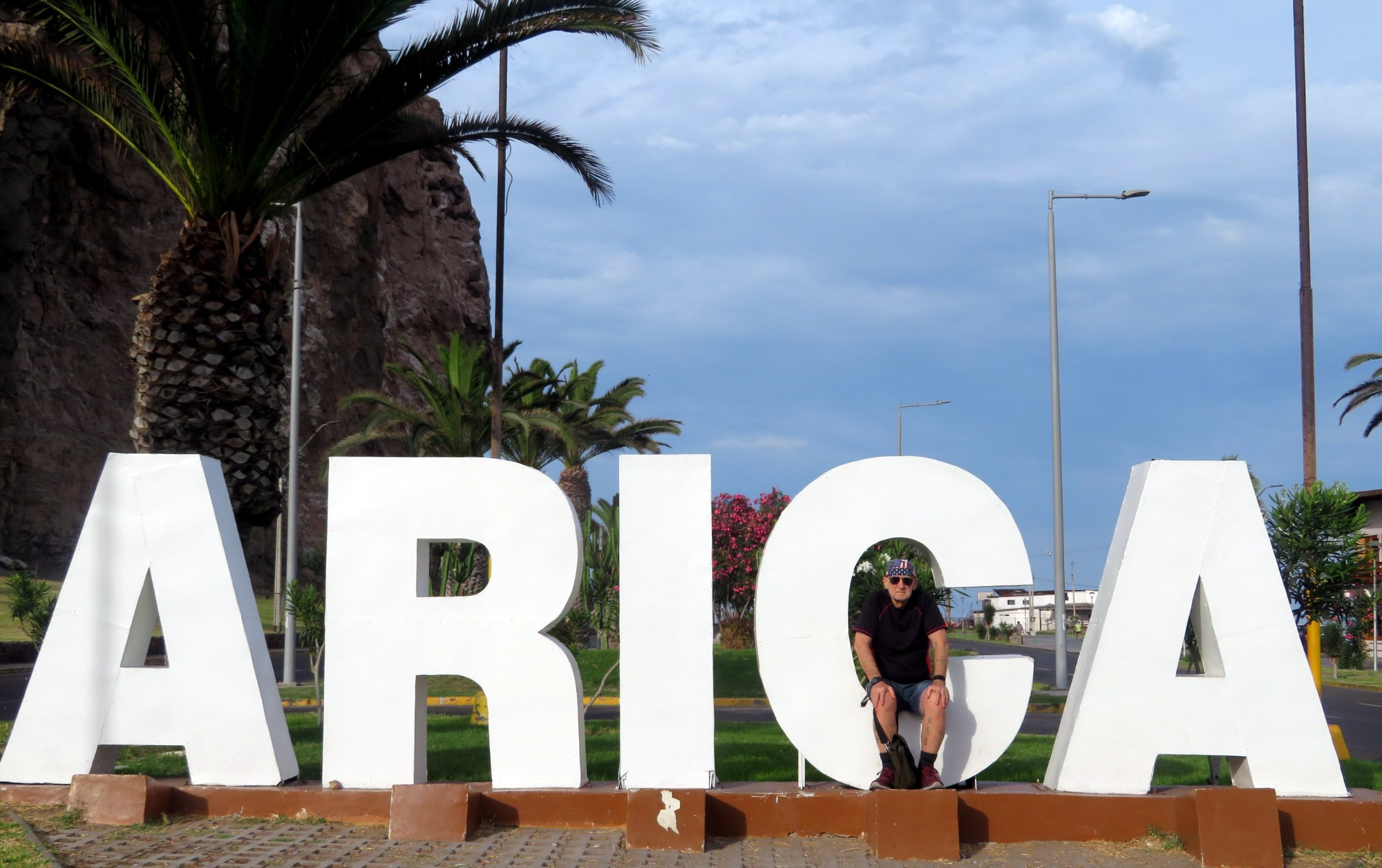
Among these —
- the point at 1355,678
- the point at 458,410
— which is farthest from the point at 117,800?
the point at 1355,678

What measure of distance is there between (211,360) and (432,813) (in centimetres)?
432

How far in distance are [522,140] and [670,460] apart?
5.44m

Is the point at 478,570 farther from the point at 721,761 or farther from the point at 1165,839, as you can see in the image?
the point at 1165,839

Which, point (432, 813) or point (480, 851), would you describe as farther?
point (432, 813)

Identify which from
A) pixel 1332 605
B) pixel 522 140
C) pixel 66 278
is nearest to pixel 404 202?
pixel 66 278

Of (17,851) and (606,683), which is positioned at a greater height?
(17,851)

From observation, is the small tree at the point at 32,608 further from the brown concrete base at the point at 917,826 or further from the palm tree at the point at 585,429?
the brown concrete base at the point at 917,826

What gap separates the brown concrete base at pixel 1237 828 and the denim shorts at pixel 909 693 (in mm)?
1564

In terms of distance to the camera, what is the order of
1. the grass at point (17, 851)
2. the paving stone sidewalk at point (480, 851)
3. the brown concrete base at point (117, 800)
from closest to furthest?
1. the grass at point (17, 851)
2. the paving stone sidewalk at point (480, 851)
3. the brown concrete base at point (117, 800)

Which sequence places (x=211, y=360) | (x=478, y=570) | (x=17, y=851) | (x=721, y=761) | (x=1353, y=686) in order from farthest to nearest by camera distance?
(x=478, y=570) < (x=1353, y=686) < (x=721, y=761) < (x=211, y=360) < (x=17, y=851)

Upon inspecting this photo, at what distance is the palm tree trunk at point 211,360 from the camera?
906 centimetres

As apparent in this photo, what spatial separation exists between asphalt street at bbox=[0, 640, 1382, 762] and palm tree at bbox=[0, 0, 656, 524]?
728cm

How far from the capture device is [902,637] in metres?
7.05

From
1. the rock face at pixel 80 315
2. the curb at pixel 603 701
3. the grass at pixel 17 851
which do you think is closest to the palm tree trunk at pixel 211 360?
the grass at pixel 17 851
